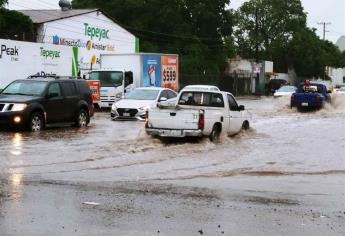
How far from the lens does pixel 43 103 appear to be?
19.9 metres

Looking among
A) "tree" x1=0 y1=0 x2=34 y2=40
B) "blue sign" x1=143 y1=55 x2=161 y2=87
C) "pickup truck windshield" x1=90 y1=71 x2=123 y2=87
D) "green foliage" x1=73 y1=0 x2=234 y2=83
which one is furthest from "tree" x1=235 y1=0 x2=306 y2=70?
"pickup truck windshield" x1=90 y1=71 x2=123 y2=87

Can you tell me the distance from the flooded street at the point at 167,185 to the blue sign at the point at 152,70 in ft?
47.8

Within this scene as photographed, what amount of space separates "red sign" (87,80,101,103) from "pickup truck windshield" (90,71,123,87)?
34.7 inches

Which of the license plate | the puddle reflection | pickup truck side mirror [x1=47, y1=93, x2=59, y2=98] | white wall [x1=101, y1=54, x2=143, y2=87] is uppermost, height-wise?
white wall [x1=101, y1=54, x2=143, y2=87]

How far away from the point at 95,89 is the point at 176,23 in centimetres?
3952

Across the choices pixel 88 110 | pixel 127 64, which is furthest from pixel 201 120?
pixel 127 64

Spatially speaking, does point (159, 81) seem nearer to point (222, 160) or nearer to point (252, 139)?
point (252, 139)

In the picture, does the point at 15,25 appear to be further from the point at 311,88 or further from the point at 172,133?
the point at 172,133

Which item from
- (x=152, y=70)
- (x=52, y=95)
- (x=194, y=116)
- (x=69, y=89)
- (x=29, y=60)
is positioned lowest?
(x=194, y=116)

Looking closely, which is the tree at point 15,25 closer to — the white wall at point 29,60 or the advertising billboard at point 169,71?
the advertising billboard at point 169,71

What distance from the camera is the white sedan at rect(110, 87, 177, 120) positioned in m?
25.3

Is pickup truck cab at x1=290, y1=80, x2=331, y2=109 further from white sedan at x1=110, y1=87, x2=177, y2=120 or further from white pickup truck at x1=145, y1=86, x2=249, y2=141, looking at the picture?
white pickup truck at x1=145, y1=86, x2=249, y2=141

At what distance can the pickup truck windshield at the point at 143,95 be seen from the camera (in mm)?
26422

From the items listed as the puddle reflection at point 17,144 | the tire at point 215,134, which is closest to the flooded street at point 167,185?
the puddle reflection at point 17,144
